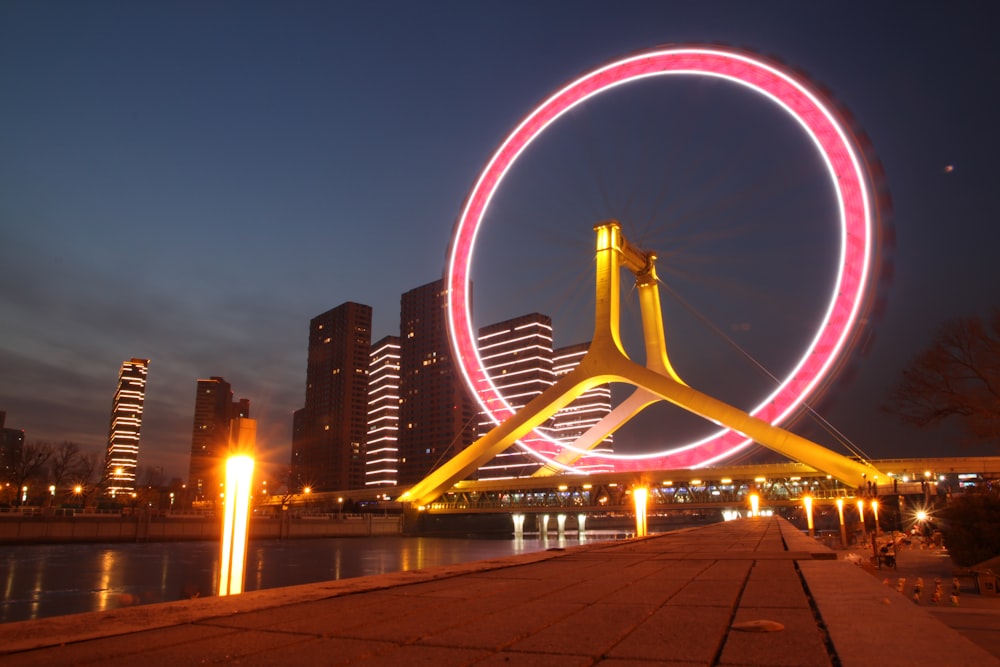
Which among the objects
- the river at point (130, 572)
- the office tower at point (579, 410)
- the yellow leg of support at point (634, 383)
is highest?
the office tower at point (579, 410)

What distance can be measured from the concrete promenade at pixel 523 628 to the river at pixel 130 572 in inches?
661

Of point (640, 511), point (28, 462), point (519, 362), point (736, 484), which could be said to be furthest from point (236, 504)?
point (519, 362)

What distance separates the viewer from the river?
22.0m

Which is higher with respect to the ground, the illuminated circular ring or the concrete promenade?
the illuminated circular ring

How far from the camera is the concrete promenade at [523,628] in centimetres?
356

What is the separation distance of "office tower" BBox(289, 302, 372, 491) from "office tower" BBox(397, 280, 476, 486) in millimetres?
15193

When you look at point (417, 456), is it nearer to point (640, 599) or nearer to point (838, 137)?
point (838, 137)

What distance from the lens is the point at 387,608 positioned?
523cm

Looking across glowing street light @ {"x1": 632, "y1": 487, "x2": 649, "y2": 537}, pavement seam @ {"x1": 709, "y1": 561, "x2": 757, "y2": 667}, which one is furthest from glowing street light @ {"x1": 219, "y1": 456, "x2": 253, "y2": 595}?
glowing street light @ {"x1": 632, "y1": 487, "x2": 649, "y2": 537}

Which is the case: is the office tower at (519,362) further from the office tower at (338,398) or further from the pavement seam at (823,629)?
the pavement seam at (823,629)

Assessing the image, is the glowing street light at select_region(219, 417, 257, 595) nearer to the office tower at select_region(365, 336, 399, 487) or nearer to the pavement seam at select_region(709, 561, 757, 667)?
the pavement seam at select_region(709, 561, 757, 667)

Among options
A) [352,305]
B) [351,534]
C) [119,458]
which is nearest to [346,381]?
[352,305]

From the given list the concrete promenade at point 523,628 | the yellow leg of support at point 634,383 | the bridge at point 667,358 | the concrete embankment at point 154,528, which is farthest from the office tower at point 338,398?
the concrete promenade at point 523,628

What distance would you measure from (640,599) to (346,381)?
184836mm
